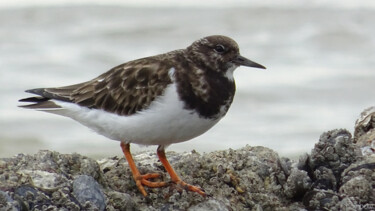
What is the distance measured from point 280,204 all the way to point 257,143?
4.50 m

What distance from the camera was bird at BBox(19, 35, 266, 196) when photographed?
468 centimetres

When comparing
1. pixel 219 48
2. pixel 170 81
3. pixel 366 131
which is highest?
pixel 219 48

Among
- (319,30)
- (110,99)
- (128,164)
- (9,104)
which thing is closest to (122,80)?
(110,99)

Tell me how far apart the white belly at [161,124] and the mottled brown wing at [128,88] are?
0.17 feet

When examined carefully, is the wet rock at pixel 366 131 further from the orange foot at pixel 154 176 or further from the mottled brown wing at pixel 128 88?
the mottled brown wing at pixel 128 88

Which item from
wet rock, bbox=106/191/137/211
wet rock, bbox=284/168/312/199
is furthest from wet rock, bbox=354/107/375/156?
wet rock, bbox=106/191/137/211

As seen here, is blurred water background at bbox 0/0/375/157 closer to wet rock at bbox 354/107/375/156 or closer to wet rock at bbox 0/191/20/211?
wet rock at bbox 354/107/375/156

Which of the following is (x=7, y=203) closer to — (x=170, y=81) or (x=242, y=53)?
(x=170, y=81)

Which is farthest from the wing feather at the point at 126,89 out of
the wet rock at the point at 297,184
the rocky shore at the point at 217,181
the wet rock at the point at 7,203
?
the wet rock at the point at 7,203

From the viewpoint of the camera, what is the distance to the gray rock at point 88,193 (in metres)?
4.23

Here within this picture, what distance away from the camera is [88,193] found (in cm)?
426

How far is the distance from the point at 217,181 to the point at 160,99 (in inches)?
20.2

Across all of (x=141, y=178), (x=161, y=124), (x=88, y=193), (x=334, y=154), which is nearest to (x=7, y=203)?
(x=88, y=193)

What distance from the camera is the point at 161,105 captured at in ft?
15.4
